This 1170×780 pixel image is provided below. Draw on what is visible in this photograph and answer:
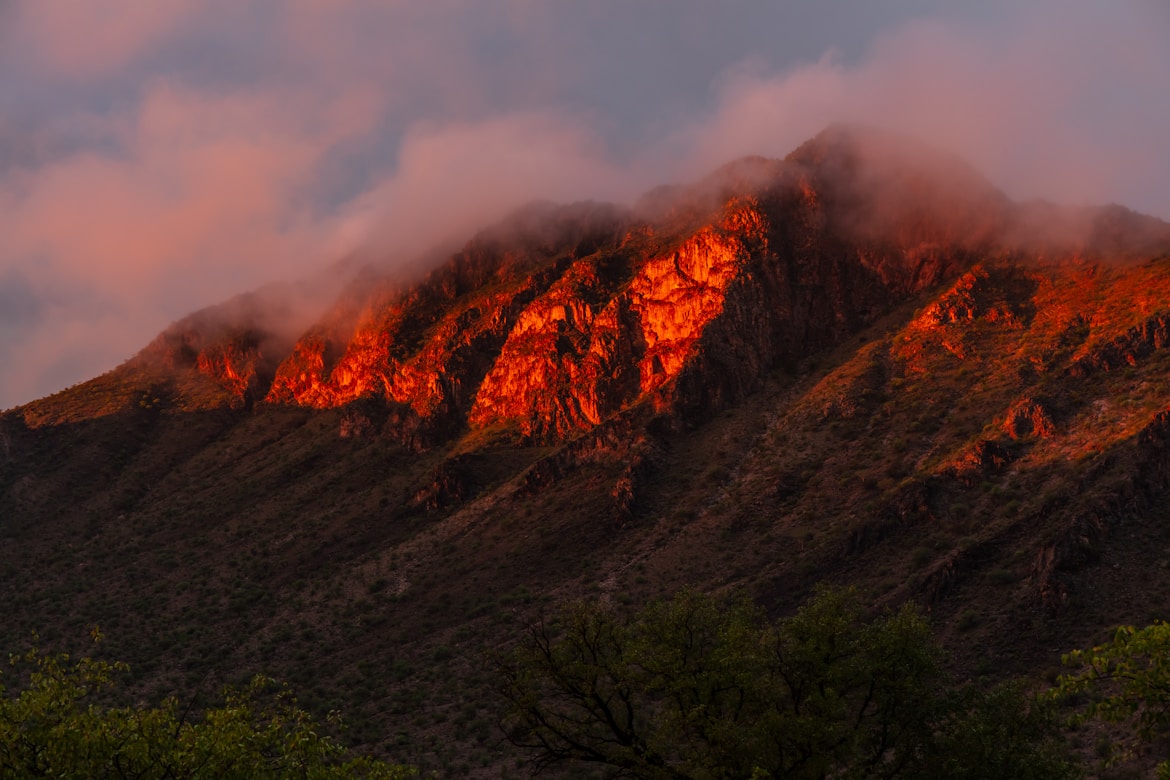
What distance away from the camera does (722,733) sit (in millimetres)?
29016

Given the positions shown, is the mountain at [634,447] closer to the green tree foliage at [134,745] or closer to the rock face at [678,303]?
the rock face at [678,303]

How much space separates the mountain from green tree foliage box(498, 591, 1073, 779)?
85.9 ft

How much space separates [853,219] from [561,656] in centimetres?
10973

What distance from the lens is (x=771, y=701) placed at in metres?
32.0

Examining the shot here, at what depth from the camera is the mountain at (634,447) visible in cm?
6725

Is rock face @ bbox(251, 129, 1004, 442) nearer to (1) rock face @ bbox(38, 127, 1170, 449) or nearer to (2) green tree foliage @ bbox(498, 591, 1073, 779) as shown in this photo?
(1) rock face @ bbox(38, 127, 1170, 449)

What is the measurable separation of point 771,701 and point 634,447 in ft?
218

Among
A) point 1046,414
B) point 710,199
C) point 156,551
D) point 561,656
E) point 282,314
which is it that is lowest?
point 1046,414

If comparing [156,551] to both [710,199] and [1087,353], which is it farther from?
[1087,353]

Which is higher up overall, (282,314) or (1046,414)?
(282,314)

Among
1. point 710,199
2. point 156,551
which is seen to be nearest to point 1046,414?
point 710,199

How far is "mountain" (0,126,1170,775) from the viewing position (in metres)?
67.2

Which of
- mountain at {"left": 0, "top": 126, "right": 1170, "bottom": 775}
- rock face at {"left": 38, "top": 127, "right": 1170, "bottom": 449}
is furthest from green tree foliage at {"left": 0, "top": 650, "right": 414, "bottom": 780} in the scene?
rock face at {"left": 38, "top": 127, "right": 1170, "bottom": 449}

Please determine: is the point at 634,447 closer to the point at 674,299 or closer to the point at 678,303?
the point at 678,303
